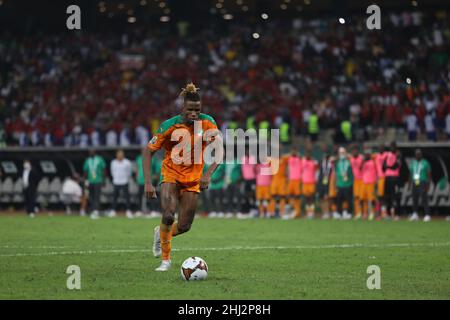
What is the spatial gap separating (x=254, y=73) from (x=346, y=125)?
9.97m

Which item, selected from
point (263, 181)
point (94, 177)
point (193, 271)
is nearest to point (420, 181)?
point (263, 181)

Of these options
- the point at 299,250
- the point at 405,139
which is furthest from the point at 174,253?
the point at 405,139

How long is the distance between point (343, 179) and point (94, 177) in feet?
27.9

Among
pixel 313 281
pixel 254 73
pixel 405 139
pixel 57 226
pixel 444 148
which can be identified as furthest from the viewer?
pixel 254 73

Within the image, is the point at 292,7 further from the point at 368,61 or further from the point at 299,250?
the point at 299,250

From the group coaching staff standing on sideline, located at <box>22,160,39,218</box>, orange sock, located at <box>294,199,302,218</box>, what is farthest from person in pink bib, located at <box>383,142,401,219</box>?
coaching staff standing on sideline, located at <box>22,160,39,218</box>

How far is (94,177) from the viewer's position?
3306 cm

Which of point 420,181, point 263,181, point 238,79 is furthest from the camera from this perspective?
A: point 238,79

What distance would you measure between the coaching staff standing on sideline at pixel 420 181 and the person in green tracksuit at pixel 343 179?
2.19 metres

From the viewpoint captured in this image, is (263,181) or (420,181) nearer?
(420,181)

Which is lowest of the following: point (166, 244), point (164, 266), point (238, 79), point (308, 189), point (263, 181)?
point (164, 266)

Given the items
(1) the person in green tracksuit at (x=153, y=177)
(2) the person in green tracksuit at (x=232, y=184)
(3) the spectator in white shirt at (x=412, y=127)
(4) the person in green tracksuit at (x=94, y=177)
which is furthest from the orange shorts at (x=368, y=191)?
(4) the person in green tracksuit at (x=94, y=177)

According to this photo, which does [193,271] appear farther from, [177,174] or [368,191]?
[368,191]

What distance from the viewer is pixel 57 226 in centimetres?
2623
